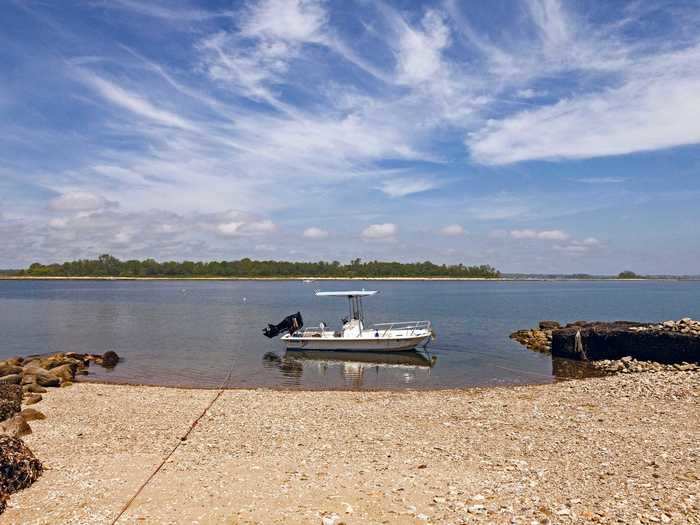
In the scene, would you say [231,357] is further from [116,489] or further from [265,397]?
[116,489]

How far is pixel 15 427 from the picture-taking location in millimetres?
15938

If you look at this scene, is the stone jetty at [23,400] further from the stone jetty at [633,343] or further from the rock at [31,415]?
the stone jetty at [633,343]

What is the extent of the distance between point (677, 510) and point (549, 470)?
307cm

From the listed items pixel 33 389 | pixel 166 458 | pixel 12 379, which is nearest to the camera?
pixel 166 458

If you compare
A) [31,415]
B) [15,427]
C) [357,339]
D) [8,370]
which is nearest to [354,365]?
[357,339]

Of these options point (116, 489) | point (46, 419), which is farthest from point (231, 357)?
point (116, 489)

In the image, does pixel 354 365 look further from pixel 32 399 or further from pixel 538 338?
pixel 32 399

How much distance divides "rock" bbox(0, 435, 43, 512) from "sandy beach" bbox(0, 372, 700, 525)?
0.24m

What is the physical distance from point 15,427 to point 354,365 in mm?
21388

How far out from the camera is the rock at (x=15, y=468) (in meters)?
11.0

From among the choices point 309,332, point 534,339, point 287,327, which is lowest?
point 534,339

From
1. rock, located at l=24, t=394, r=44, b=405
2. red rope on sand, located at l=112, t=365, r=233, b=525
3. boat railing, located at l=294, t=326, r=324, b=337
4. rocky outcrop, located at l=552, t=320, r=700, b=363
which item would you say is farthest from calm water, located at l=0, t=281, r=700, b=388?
rock, located at l=24, t=394, r=44, b=405

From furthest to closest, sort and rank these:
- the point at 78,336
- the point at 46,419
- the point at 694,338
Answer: the point at 78,336 → the point at 694,338 → the point at 46,419

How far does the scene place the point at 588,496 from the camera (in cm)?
1023
